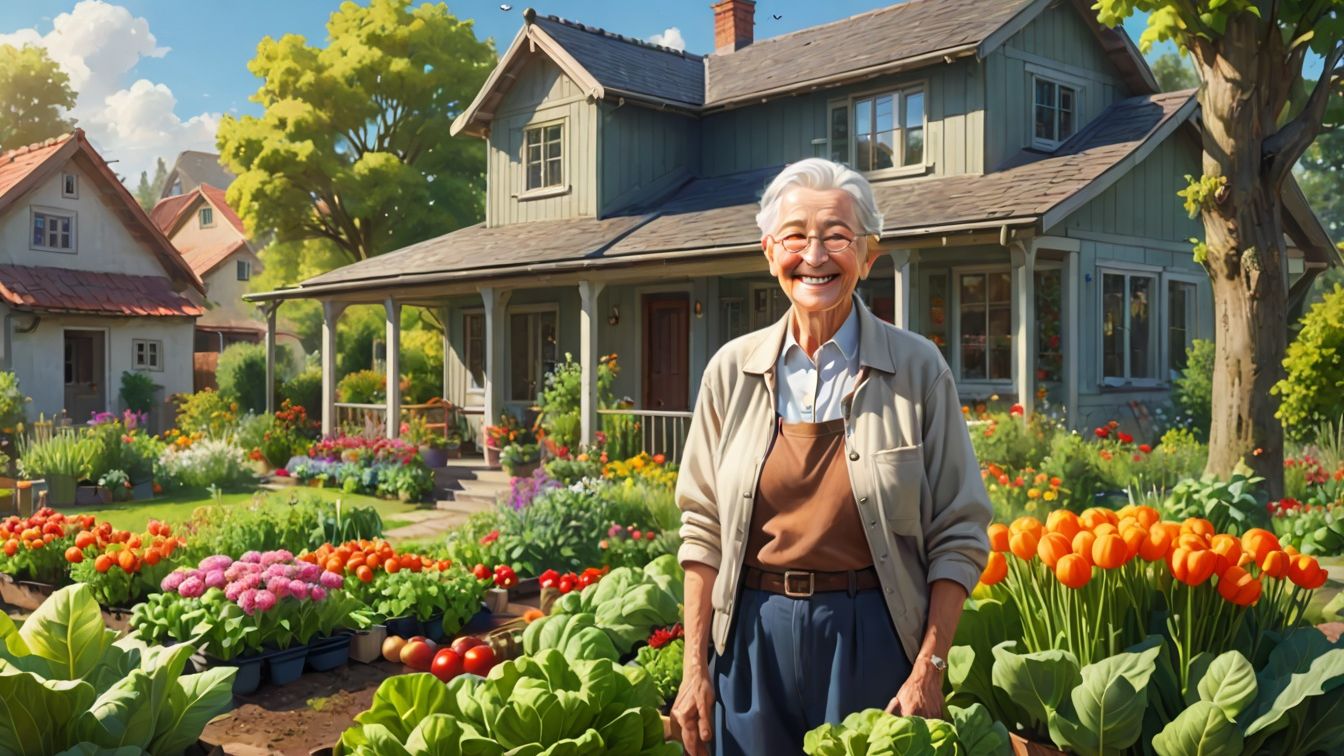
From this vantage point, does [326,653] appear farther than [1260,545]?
Yes

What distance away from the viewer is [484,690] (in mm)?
3242

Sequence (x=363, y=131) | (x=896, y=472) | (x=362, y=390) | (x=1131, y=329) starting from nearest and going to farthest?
(x=896, y=472), (x=1131, y=329), (x=362, y=390), (x=363, y=131)

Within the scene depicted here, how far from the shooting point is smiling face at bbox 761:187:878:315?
2.78 m

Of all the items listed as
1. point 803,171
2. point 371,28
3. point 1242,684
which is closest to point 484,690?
point 803,171

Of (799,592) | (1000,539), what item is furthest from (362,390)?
(799,592)

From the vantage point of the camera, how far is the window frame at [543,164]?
17.8 m

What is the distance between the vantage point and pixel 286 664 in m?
5.82

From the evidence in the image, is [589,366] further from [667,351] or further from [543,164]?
[543,164]

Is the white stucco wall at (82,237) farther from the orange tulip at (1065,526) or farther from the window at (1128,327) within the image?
the orange tulip at (1065,526)

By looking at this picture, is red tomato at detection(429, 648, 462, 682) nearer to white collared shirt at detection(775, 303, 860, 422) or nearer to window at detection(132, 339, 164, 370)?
white collared shirt at detection(775, 303, 860, 422)

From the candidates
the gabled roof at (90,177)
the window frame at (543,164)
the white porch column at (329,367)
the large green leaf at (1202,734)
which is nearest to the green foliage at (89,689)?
the large green leaf at (1202,734)

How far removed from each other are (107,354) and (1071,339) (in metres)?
19.3

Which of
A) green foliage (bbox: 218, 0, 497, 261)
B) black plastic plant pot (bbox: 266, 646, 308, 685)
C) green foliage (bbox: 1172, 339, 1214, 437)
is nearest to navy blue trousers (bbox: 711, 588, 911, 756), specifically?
black plastic plant pot (bbox: 266, 646, 308, 685)

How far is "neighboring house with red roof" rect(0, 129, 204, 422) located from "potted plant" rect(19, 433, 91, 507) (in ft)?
26.4
